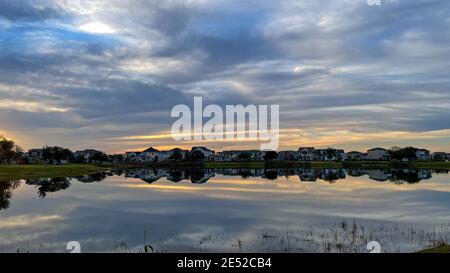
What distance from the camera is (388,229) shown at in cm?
2241

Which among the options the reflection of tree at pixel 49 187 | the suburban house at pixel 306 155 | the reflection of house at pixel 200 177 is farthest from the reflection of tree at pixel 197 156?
the reflection of tree at pixel 49 187

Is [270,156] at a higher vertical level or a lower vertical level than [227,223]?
higher

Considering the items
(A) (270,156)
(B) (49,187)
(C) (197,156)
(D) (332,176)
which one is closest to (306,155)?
(A) (270,156)

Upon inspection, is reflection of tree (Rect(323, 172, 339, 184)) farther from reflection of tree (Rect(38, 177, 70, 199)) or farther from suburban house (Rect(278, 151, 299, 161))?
suburban house (Rect(278, 151, 299, 161))

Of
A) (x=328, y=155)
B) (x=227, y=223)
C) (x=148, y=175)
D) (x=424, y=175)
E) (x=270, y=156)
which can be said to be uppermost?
(x=328, y=155)

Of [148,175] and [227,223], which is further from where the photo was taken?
[148,175]

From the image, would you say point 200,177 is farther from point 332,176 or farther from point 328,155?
point 328,155

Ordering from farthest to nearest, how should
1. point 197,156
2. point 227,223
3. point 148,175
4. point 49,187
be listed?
point 197,156
point 148,175
point 49,187
point 227,223

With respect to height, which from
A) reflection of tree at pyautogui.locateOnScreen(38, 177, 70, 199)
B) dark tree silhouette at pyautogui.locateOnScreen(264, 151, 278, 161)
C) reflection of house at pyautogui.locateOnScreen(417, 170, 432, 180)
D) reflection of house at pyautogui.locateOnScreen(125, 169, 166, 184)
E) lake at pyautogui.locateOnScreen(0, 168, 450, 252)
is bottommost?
lake at pyautogui.locateOnScreen(0, 168, 450, 252)

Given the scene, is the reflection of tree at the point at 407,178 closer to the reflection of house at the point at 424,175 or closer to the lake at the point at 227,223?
the reflection of house at the point at 424,175

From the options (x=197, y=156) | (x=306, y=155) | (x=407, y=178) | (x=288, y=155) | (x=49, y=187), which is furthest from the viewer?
(x=306, y=155)

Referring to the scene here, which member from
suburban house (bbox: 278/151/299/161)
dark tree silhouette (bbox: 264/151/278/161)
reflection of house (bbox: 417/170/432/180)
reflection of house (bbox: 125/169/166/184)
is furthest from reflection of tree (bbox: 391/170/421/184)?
suburban house (bbox: 278/151/299/161)

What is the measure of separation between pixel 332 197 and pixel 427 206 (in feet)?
30.1
